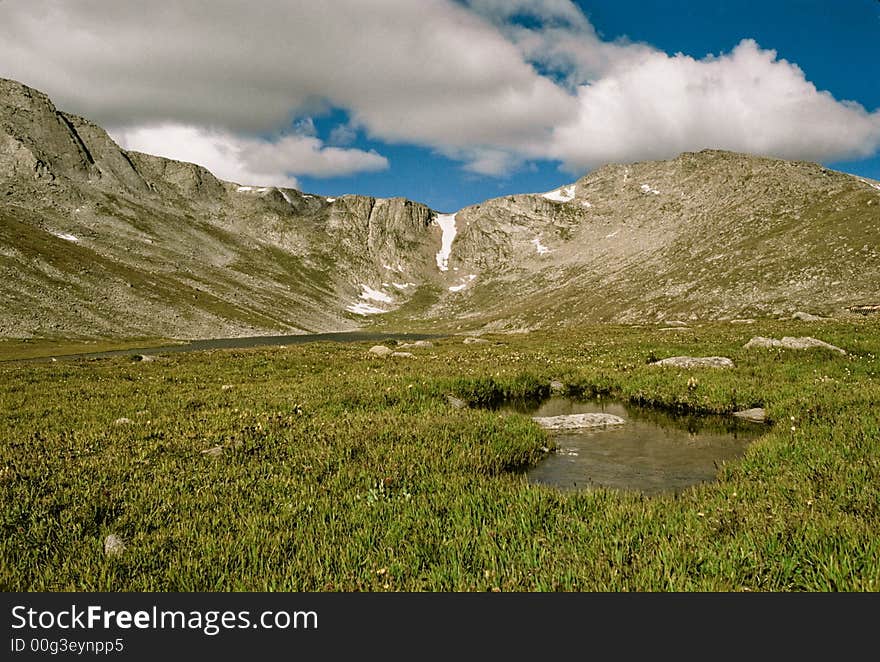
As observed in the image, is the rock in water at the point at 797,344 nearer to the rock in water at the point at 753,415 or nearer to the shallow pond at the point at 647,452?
the rock in water at the point at 753,415

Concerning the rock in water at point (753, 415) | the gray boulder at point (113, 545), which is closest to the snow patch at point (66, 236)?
the gray boulder at point (113, 545)

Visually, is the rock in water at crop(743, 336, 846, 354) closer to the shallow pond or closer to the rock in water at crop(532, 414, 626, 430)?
the shallow pond

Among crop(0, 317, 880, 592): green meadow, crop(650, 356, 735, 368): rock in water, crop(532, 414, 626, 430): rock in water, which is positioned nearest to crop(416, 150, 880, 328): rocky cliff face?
crop(650, 356, 735, 368): rock in water

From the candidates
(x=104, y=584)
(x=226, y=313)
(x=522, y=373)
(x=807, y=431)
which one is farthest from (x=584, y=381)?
(x=226, y=313)

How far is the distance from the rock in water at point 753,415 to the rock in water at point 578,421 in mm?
3240

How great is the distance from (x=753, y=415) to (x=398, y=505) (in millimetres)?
10924

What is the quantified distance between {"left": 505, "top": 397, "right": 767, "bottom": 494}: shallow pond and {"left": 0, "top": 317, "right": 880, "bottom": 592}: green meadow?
1.94ft

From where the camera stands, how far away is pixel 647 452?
995cm

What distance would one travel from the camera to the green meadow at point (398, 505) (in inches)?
185

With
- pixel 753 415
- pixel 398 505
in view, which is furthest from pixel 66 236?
pixel 753 415

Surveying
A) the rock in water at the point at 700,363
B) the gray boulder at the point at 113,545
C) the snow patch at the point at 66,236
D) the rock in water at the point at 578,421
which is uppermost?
the snow patch at the point at 66,236

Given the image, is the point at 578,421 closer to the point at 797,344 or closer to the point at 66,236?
the point at 797,344

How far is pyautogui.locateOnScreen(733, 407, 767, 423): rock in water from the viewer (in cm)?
1225
